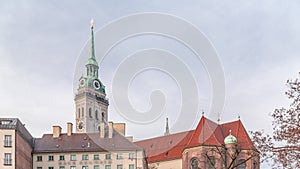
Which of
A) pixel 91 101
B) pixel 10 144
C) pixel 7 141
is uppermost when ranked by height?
pixel 91 101

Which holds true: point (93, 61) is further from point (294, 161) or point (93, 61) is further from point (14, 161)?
point (294, 161)

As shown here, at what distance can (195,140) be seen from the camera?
90188 mm

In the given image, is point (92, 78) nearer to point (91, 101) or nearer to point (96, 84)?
point (96, 84)

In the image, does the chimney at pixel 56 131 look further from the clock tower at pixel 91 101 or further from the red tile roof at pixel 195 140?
the clock tower at pixel 91 101

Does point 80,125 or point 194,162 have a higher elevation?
point 80,125

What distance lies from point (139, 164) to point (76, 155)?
33.6ft

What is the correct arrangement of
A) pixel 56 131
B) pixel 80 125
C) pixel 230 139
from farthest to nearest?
pixel 80 125 < pixel 230 139 < pixel 56 131

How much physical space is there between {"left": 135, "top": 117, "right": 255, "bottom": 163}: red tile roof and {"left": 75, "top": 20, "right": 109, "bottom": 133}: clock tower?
27576 mm

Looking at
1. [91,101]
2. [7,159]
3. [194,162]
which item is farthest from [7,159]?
[91,101]

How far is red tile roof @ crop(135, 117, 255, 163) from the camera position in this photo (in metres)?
89.5

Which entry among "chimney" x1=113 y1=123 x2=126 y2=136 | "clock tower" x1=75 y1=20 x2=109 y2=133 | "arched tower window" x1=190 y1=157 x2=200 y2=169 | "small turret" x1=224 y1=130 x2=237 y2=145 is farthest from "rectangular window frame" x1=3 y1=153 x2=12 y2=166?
"clock tower" x1=75 y1=20 x2=109 y2=133

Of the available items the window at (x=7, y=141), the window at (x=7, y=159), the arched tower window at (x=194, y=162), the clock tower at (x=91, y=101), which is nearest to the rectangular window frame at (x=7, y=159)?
the window at (x=7, y=159)

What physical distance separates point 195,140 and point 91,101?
56.3 meters

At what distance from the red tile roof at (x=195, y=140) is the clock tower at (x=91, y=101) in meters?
27.6
